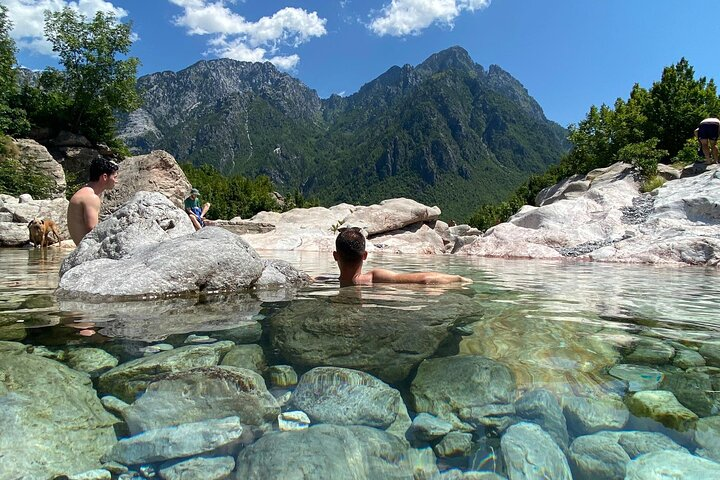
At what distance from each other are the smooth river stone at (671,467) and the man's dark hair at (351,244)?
12.5 feet

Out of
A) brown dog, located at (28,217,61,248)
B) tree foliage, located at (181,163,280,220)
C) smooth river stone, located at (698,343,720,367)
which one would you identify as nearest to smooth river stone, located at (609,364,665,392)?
smooth river stone, located at (698,343,720,367)

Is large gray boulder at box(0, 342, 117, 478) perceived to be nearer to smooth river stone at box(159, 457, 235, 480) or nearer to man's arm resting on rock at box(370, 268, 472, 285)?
smooth river stone at box(159, 457, 235, 480)

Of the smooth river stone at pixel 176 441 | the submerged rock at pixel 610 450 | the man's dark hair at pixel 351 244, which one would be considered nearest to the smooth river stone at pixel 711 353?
the submerged rock at pixel 610 450

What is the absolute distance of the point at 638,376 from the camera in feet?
7.44

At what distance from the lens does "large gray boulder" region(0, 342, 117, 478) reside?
4.85ft

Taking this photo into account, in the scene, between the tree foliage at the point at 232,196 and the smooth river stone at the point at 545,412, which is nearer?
the smooth river stone at the point at 545,412

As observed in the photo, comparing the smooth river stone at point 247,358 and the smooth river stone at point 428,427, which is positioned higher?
the smooth river stone at point 247,358

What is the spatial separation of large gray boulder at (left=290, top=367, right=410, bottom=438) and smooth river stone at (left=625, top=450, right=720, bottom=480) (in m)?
0.83

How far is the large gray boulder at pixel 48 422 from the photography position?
1478 mm

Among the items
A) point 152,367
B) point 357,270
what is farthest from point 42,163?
point 152,367

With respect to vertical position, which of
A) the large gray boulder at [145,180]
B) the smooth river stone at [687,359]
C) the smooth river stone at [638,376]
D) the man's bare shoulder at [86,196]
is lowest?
the smooth river stone at [638,376]

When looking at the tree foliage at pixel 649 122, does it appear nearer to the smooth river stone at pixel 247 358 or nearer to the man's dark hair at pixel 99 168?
the man's dark hair at pixel 99 168

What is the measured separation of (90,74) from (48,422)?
40145 mm

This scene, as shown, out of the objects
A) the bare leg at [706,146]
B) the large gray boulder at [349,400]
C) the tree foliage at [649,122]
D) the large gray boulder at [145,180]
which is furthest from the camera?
the tree foliage at [649,122]
